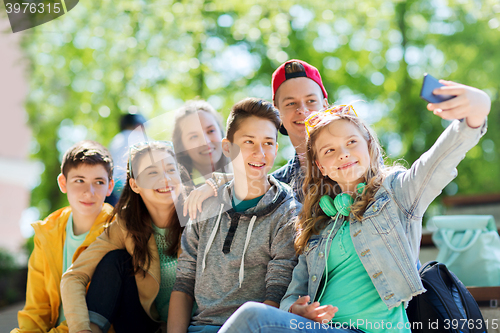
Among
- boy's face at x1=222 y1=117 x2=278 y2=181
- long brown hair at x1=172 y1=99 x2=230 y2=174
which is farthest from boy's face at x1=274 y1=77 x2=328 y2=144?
boy's face at x1=222 y1=117 x2=278 y2=181

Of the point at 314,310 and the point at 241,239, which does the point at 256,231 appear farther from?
the point at 314,310

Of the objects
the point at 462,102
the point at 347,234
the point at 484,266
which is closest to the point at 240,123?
the point at 347,234

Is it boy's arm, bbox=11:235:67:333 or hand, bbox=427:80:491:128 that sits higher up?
hand, bbox=427:80:491:128

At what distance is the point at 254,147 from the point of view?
87.6 inches

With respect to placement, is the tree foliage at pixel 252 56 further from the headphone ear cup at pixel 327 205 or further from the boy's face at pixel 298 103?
the headphone ear cup at pixel 327 205

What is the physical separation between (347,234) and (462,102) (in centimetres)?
75

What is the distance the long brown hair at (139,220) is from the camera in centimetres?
241

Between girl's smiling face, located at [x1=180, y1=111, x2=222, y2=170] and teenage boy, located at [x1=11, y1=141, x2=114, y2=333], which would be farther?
girl's smiling face, located at [x1=180, y1=111, x2=222, y2=170]

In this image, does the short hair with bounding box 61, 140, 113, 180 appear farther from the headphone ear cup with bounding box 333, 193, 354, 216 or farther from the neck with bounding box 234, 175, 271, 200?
the headphone ear cup with bounding box 333, 193, 354, 216

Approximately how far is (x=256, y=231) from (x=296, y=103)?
1105 mm

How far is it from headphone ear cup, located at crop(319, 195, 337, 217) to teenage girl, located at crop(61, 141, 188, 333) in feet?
3.08

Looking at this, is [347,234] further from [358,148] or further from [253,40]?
[253,40]

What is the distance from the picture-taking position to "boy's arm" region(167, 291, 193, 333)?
214 cm

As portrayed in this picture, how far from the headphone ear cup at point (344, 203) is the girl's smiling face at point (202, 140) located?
53.5 inches
